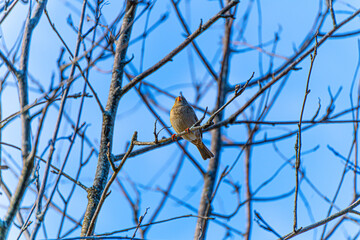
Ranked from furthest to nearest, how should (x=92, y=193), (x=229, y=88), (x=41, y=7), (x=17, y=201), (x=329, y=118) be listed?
(x=229, y=88) → (x=329, y=118) → (x=92, y=193) → (x=41, y=7) → (x=17, y=201)

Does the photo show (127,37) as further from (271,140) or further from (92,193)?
(271,140)

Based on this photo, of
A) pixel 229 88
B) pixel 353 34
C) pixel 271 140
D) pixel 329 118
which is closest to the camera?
pixel 329 118

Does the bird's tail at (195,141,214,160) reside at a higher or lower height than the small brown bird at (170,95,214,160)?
lower

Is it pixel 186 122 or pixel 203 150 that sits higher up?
pixel 186 122

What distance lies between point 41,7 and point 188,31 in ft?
8.67

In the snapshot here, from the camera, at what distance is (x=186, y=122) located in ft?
18.7

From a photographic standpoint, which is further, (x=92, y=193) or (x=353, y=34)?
(x=353, y=34)

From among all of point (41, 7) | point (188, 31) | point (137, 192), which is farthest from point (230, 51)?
point (41, 7)

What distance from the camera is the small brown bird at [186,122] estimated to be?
550cm

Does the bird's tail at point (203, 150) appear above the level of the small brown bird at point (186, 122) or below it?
below

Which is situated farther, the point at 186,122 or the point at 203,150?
the point at 186,122

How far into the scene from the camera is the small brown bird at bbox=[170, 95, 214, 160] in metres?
5.50

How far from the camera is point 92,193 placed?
3027 millimetres

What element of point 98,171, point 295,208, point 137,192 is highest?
point 137,192
